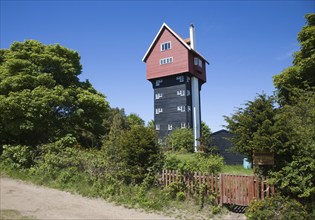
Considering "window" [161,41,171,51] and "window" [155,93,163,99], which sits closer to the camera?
"window" [161,41,171,51]

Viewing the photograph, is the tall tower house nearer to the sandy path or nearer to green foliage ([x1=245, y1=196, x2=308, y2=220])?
the sandy path

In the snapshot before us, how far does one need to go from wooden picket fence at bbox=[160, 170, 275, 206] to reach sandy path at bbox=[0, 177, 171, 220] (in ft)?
7.23

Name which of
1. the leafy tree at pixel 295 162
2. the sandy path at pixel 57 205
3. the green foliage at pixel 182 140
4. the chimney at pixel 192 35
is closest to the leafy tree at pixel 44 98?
the sandy path at pixel 57 205

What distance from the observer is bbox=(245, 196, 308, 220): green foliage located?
28.9ft

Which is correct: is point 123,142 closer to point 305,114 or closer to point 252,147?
point 252,147

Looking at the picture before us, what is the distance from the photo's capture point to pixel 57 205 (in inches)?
399

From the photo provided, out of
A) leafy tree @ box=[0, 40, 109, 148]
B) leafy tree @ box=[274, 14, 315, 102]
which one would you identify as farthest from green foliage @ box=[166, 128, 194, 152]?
leafy tree @ box=[0, 40, 109, 148]

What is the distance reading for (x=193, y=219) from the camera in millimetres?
9703

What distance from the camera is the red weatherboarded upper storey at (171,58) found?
38.5 m

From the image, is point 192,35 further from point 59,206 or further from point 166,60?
point 59,206

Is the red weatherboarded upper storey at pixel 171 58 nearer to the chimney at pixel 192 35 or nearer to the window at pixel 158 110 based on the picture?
the chimney at pixel 192 35

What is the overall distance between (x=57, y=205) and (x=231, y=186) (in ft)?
21.5

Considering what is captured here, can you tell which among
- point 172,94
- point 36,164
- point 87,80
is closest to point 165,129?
point 172,94

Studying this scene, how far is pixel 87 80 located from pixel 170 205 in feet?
46.2
